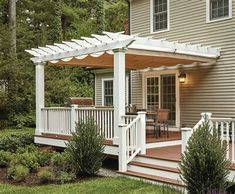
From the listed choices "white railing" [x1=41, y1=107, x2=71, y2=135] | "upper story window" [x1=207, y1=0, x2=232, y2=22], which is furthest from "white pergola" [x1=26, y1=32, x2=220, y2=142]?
"upper story window" [x1=207, y1=0, x2=232, y2=22]

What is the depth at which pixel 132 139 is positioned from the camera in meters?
9.86

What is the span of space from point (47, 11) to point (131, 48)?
20590 millimetres

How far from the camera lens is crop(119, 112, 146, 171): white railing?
32.0 ft

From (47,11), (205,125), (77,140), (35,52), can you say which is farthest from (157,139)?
(47,11)

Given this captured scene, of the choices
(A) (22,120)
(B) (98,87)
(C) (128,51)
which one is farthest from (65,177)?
(A) (22,120)

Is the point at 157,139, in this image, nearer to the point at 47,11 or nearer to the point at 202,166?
the point at 202,166

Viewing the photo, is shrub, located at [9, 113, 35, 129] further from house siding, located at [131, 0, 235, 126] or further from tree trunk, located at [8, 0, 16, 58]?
house siding, located at [131, 0, 235, 126]

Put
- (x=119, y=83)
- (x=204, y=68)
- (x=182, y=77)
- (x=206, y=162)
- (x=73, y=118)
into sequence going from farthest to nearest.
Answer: (x=182, y=77)
(x=204, y=68)
(x=73, y=118)
(x=119, y=83)
(x=206, y=162)

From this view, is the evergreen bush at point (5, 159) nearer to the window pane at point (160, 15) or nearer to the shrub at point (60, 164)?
the shrub at point (60, 164)

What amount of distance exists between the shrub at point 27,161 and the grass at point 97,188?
140 centimetres

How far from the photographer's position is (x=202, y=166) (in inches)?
271

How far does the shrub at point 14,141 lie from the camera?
43.8 feet

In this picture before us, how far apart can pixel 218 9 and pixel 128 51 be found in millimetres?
4140

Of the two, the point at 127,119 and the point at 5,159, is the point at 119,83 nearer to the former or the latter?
the point at 127,119
